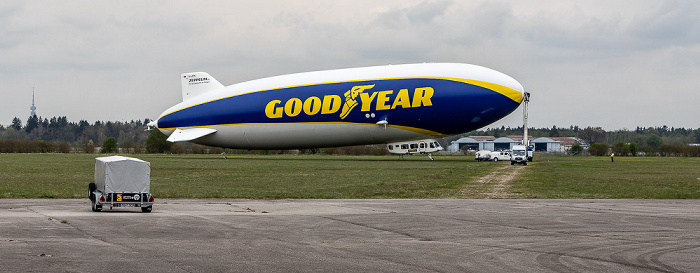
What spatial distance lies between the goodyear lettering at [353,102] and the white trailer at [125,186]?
5725 centimetres

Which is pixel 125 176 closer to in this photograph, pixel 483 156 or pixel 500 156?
pixel 483 156

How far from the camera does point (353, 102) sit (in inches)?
3568

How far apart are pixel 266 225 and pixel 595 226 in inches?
426

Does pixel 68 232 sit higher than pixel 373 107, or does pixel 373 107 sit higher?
pixel 373 107

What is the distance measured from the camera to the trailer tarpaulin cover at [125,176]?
31.8 metres

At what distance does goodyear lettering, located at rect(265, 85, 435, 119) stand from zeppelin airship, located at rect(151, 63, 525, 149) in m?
0.10

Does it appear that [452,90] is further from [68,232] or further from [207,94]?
[68,232]

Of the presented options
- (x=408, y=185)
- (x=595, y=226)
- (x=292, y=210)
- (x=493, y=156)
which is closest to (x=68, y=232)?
(x=292, y=210)

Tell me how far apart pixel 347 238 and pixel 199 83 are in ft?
279

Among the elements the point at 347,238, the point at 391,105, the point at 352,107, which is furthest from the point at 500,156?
the point at 347,238

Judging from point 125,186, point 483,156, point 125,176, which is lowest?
point 125,186

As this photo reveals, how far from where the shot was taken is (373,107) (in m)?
90.1

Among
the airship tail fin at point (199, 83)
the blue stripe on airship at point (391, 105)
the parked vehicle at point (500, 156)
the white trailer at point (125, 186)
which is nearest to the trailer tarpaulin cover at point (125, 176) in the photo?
the white trailer at point (125, 186)

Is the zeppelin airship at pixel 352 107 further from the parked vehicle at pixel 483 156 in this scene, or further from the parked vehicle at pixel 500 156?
the parked vehicle at pixel 500 156
